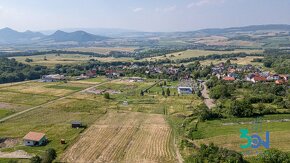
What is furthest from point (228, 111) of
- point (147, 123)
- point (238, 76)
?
point (238, 76)

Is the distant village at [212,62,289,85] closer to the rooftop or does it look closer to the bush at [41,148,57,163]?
the rooftop

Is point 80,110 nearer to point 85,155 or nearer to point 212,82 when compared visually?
point 85,155

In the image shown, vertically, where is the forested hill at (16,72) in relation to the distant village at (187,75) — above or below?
above

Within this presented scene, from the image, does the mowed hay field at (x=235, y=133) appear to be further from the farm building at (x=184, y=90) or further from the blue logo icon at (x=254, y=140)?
the farm building at (x=184, y=90)

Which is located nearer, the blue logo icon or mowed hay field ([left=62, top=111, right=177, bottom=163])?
mowed hay field ([left=62, top=111, right=177, bottom=163])

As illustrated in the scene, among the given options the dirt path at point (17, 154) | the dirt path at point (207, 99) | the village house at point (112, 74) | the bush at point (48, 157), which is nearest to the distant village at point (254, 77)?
the dirt path at point (207, 99)

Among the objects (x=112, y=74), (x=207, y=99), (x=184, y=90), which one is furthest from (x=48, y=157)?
(x=112, y=74)

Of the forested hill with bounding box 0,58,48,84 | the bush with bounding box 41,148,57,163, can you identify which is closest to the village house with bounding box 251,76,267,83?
the bush with bounding box 41,148,57,163
